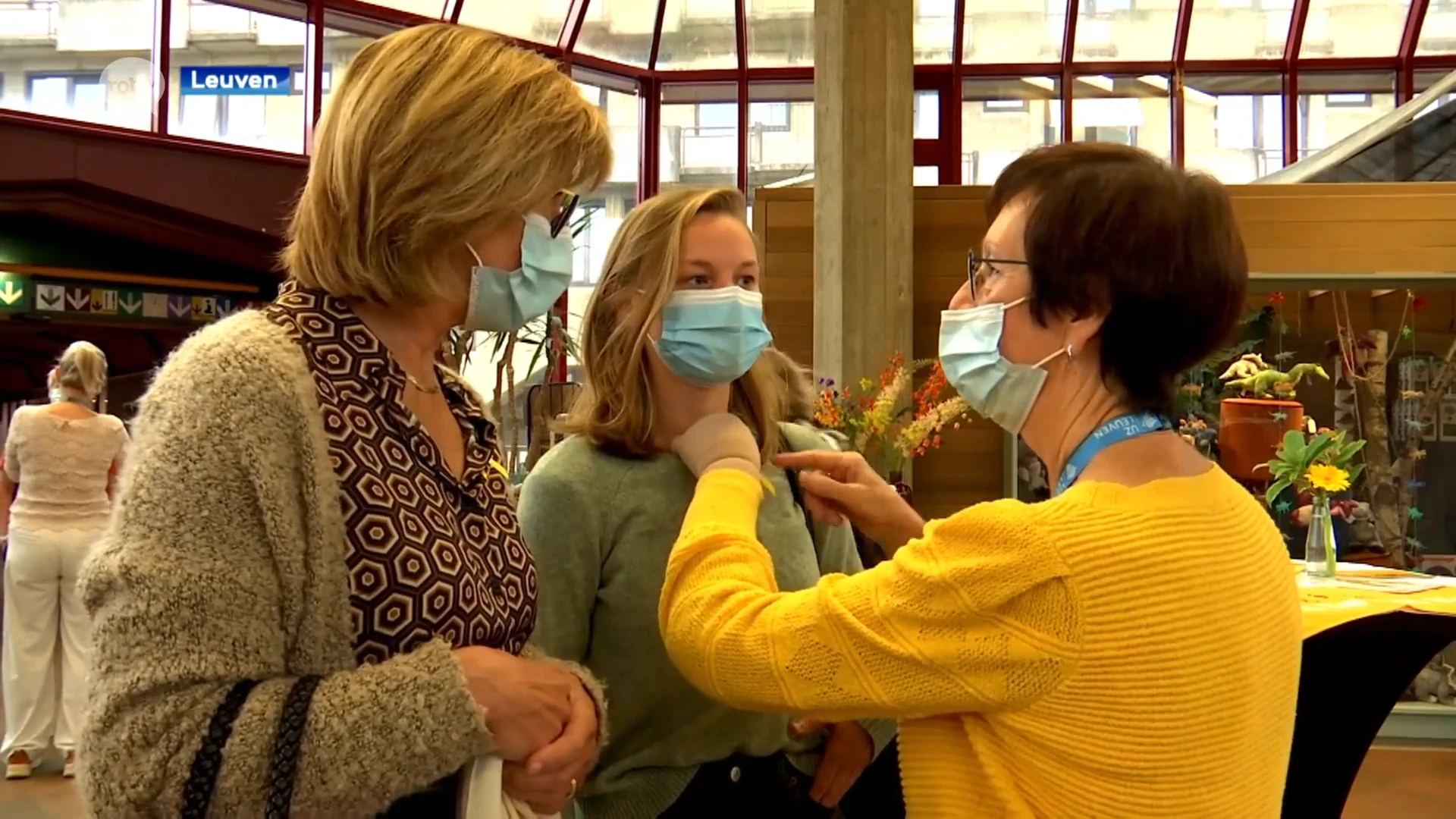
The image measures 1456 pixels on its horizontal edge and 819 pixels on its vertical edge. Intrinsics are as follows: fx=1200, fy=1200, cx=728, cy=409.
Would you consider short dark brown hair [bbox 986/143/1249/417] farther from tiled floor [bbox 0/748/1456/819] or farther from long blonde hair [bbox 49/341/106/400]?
long blonde hair [bbox 49/341/106/400]

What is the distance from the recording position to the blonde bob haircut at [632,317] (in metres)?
1.66

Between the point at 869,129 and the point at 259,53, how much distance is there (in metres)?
5.15

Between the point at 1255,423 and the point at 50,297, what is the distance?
25.5 ft

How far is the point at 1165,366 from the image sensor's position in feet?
4.16

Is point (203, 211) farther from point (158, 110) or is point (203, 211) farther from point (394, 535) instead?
point (394, 535)

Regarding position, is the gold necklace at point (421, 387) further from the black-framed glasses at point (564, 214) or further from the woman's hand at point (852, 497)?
the woman's hand at point (852, 497)

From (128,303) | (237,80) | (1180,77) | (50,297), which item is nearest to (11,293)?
(50,297)

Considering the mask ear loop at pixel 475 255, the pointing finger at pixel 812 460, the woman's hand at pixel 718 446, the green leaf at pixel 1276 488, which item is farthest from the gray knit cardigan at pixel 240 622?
the green leaf at pixel 1276 488

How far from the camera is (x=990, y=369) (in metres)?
1.37

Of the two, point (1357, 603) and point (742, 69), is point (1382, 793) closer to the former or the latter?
point (1357, 603)

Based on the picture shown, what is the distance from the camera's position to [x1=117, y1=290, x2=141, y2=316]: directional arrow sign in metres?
8.71

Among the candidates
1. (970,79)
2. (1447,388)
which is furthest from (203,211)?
(1447,388)

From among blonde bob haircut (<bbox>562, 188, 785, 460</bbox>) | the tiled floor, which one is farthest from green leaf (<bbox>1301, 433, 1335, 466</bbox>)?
blonde bob haircut (<bbox>562, 188, 785, 460</bbox>)

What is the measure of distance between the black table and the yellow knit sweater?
189 centimetres
